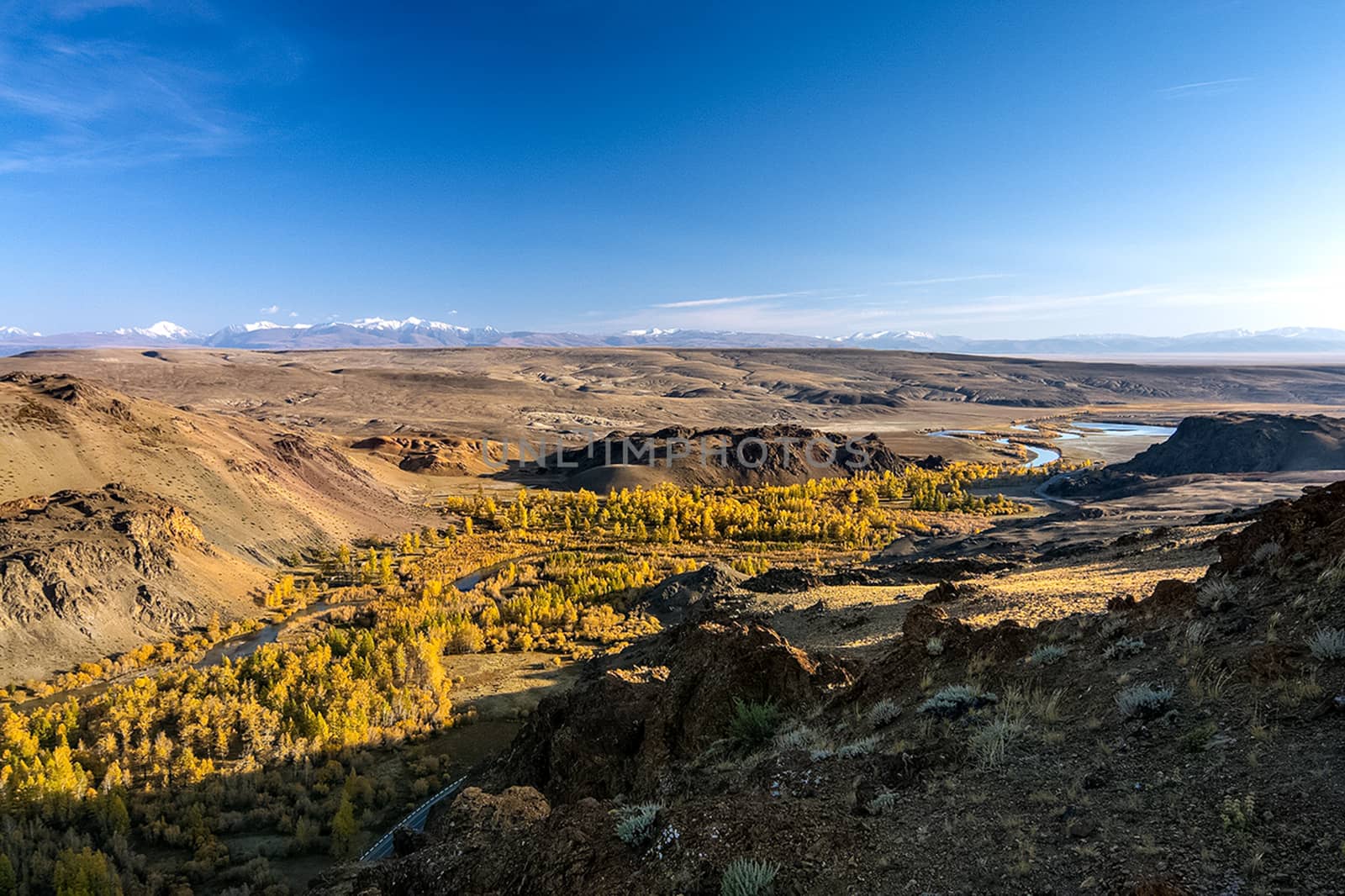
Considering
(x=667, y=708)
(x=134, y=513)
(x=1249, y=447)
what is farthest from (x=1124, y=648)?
(x=1249, y=447)

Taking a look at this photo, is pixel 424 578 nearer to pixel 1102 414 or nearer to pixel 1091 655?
pixel 1091 655

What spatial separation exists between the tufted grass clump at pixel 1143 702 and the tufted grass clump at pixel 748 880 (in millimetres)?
4370

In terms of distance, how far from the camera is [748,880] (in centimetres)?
565

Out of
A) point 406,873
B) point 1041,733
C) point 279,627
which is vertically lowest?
point 279,627

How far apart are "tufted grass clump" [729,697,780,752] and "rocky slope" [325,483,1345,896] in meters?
0.04

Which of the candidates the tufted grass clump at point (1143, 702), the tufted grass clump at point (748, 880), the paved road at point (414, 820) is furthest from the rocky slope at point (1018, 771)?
the paved road at point (414, 820)

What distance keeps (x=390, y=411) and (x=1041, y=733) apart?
601ft

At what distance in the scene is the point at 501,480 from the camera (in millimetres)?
97062

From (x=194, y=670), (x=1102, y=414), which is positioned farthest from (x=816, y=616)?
(x=1102, y=414)

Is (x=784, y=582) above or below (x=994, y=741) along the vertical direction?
below

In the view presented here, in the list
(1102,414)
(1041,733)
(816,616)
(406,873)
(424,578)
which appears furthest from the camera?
(1102,414)

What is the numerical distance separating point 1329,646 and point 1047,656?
3301 mm

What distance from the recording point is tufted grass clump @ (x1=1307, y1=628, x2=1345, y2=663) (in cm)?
656

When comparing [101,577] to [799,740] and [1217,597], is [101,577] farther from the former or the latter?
[1217,597]
